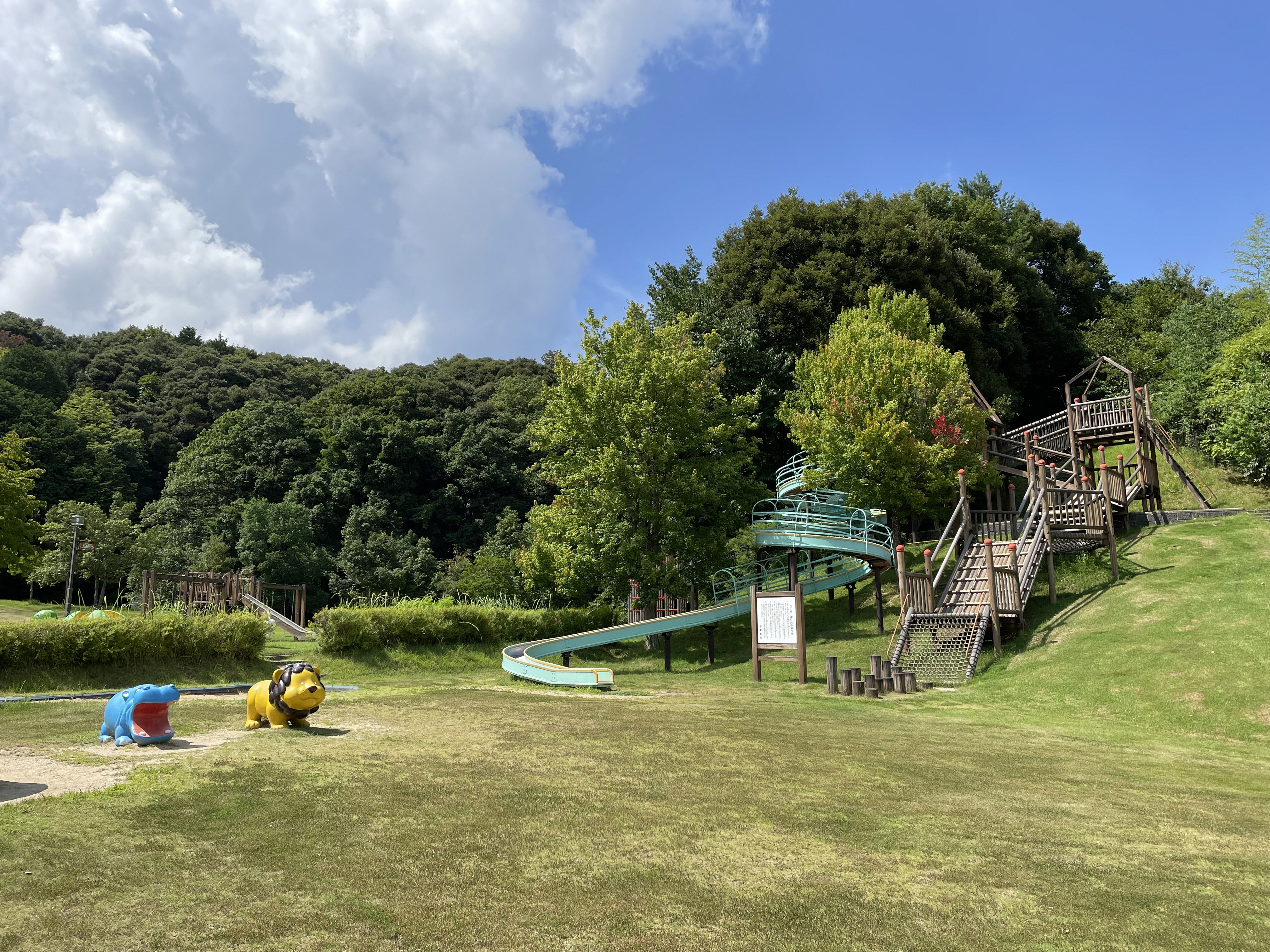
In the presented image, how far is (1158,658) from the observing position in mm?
13695

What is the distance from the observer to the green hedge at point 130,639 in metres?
13.5

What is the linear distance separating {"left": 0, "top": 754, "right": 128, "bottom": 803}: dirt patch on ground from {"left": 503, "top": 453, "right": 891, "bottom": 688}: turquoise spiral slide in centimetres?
960

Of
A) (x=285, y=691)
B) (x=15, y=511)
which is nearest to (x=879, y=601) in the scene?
(x=285, y=691)

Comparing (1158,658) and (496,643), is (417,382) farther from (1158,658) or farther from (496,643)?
(1158,658)

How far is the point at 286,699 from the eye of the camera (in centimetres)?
866

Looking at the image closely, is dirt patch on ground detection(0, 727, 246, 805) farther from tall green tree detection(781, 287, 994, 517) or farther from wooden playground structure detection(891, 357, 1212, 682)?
tall green tree detection(781, 287, 994, 517)

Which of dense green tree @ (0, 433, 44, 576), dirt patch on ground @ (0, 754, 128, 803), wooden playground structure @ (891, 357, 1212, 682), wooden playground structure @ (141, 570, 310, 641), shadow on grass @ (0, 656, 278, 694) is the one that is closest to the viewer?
dirt patch on ground @ (0, 754, 128, 803)

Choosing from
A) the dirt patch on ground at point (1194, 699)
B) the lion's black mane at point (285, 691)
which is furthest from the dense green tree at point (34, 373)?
the dirt patch on ground at point (1194, 699)

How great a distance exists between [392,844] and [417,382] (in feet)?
206

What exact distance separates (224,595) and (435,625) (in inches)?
646

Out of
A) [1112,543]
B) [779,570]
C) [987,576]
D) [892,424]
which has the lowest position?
[987,576]

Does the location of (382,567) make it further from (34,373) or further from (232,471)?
(34,373)

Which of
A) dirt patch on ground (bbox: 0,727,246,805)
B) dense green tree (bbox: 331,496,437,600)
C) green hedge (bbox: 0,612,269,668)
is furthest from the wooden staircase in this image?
dense green tree (bbox: 331,496,437,600)

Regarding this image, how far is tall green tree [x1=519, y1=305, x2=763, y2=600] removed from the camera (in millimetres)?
22703
